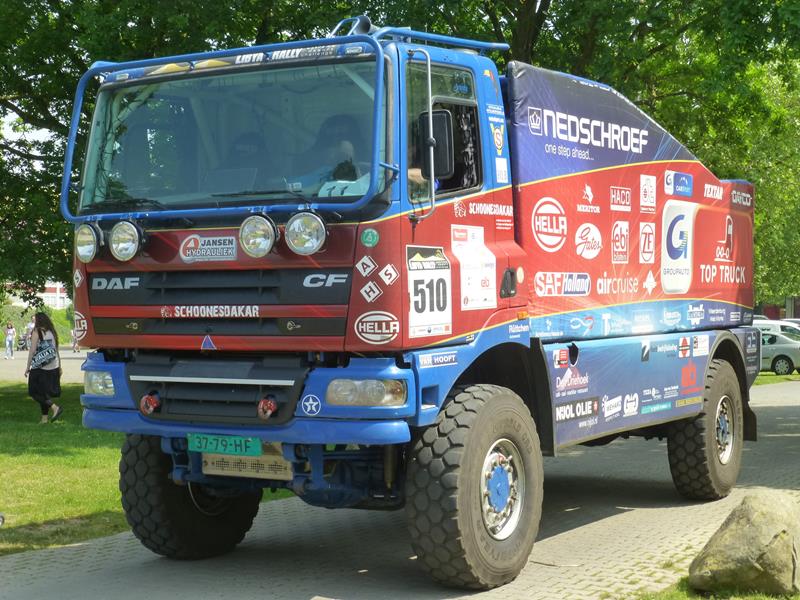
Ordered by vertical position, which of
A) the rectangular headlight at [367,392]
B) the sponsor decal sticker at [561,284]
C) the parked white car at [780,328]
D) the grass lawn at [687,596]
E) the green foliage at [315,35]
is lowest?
the grass lawn at [687,596]

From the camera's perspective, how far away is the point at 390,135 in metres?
6.39

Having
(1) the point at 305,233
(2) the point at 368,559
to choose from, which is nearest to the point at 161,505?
(2) the point at 368,559

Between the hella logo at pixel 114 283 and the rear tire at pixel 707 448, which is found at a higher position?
the hella logo at pixel 114 283

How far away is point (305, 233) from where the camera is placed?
6.34 metres

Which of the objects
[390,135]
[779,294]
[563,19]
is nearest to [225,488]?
[390,135]

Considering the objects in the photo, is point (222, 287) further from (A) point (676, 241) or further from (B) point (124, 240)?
(A) point (676, 241)

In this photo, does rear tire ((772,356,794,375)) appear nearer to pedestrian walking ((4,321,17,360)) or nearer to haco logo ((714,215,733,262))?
haco logo ((714,215,733,262))

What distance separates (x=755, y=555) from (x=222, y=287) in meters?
3.33

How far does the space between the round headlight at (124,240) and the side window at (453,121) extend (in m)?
1.65

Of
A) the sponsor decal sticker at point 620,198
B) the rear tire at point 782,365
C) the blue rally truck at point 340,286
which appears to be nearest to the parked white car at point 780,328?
the rear tire at point 782,365

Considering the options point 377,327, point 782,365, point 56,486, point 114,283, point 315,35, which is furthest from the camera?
point 782,365

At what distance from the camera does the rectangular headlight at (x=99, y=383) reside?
23.3 feet

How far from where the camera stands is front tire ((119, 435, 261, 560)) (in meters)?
7.63

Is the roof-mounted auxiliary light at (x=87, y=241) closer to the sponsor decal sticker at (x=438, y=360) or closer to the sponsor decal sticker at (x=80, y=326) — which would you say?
the sponsor decal sticker at (x=80, y=326)
